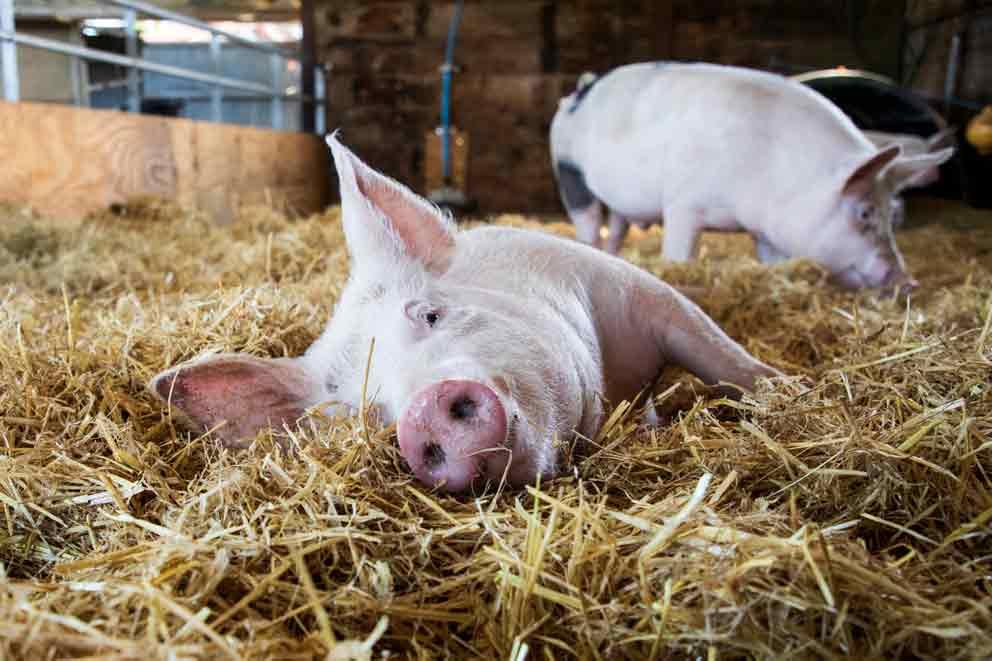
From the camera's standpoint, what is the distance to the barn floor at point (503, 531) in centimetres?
112

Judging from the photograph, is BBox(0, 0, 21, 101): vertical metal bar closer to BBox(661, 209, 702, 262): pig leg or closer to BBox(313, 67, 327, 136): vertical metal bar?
BBox(661, 209, 702, 262): pig leg

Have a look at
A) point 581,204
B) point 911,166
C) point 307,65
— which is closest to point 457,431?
point 911,166

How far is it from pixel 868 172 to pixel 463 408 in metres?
3.71

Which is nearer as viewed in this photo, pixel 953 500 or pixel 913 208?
pixel 953 500

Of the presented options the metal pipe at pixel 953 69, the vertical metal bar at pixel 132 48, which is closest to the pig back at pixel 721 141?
the vertical metal bar at pixel 132 48

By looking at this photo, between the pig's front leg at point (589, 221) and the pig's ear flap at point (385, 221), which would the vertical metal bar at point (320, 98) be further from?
the pig's ear flap at point (385, 221)

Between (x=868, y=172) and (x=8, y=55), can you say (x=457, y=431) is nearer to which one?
(x=868, y=172)

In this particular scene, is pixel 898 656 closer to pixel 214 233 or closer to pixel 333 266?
pixel 333 266

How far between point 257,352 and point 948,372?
1.90 meters

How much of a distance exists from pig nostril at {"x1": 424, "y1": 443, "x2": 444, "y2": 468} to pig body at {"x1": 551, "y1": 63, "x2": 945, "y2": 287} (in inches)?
139

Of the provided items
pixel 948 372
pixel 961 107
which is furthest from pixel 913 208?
pixel 948 372

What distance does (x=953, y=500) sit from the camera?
4.81 feet

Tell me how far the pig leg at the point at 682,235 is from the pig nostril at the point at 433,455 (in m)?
3.86

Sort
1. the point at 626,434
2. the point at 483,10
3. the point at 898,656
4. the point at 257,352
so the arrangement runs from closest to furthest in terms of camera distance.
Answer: the point at 898,656
the point at 626,434
the point at 257,352
the point at 483,10
